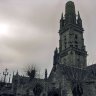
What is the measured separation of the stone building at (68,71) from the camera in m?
54.1

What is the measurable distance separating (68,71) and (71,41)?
939 inches

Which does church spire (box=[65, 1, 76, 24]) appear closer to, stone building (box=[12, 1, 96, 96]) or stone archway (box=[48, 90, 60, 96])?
stone building (box=[12, 1, 96, 96])

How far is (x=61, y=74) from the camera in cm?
5866

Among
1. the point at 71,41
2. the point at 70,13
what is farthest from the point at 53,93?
the point at 70,13

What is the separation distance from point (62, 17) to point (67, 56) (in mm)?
26178

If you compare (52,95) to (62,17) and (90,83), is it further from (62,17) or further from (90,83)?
(62,17)

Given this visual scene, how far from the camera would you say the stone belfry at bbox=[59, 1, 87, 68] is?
79.5 m

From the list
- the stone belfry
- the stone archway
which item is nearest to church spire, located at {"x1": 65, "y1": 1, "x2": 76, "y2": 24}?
the stone belfry

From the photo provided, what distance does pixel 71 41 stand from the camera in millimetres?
82688

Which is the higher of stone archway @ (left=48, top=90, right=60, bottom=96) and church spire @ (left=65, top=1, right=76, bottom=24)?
church spire @ (left=65, top=1, right=76, bottom=24)

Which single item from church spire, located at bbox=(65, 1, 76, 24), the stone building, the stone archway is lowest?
the stone archway

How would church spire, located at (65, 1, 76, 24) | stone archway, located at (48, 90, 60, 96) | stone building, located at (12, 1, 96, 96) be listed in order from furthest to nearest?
church spire, located at (65, 1, 76, 24) < stone building, located at (12, 1, 96, 96) < stone archway, located at (48, 90, 60, 96)

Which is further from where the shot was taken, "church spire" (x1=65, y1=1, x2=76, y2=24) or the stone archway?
"church spire" (x1=65, y1=1, x2=76, y2=24)

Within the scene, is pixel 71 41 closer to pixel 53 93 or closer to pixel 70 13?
pixel 70 13
